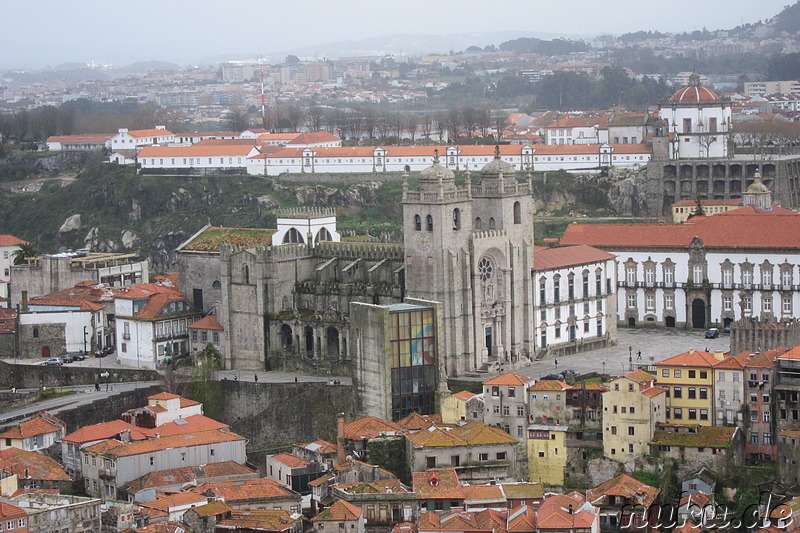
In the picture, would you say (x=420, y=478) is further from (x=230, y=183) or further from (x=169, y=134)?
(x=169, y=134)

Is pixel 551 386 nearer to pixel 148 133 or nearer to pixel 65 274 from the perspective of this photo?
pixel 65 274

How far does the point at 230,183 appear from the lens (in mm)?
150875

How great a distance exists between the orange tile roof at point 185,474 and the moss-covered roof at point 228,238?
63.9 feet

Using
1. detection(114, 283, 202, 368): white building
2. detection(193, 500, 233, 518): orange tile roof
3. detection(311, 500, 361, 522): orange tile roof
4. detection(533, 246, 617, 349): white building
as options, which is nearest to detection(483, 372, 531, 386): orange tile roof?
detection(311, 500, 361, 522): orange tile roof

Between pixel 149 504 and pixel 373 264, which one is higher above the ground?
pixel 373 264

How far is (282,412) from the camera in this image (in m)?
76.9

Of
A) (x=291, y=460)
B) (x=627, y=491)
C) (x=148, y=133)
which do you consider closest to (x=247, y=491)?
(x=291, y=460)

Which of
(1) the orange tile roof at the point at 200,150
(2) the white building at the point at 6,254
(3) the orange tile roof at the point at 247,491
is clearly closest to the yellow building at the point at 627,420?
(3) the orange tile roof at the point at 247,491

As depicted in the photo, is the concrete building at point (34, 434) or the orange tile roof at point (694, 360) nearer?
the orange tile roof at point (694, 360)

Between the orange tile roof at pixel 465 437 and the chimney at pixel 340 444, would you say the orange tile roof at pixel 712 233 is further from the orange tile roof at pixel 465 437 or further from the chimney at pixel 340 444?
the chimney at pixel 340 444

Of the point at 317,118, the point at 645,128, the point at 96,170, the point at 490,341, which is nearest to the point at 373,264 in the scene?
the point at 490,341

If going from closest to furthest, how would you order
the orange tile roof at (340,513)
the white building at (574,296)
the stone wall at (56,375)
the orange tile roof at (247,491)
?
1. the orange tile roof at (340,513)
2. the orange tile roof at (247,491)
3. the white building at (574,296)
4. the stone wall at (56,375)

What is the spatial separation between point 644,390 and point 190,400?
879 inches

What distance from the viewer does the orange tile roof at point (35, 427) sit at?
236 feet
